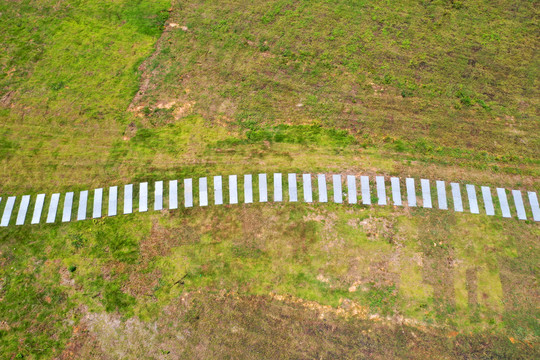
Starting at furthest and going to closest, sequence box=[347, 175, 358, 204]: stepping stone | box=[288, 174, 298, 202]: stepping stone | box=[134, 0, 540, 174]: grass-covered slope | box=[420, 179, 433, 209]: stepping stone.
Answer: box=[134, 0, 540, 174]: grass-covered slope
box=[288, 174, 298, 202]: stepping stone
box=[347, 175, 358, 204]: stepping stone
box=[420, 179, 433, 209]: stepping stone

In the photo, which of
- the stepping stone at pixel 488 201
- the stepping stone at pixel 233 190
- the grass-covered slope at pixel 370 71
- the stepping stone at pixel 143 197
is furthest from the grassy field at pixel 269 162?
the stepping stone at pixel 233 190

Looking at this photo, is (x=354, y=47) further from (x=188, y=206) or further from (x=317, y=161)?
(x=188, y=206)

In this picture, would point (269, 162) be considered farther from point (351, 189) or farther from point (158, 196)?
point (158, 196)

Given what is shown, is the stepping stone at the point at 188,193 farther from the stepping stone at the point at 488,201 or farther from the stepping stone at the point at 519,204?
the stepping stone at the point at 519,204

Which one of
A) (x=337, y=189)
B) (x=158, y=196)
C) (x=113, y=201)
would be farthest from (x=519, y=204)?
(x=113, y=201)

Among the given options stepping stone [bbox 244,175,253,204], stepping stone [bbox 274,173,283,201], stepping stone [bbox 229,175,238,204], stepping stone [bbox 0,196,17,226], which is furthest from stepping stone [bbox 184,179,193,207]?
stepping stone [bbox 0,196,17,226]

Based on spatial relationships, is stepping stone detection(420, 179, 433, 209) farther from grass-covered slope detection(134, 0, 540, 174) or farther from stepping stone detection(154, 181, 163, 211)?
stepping stone detection(154, 181, 163, 211)
